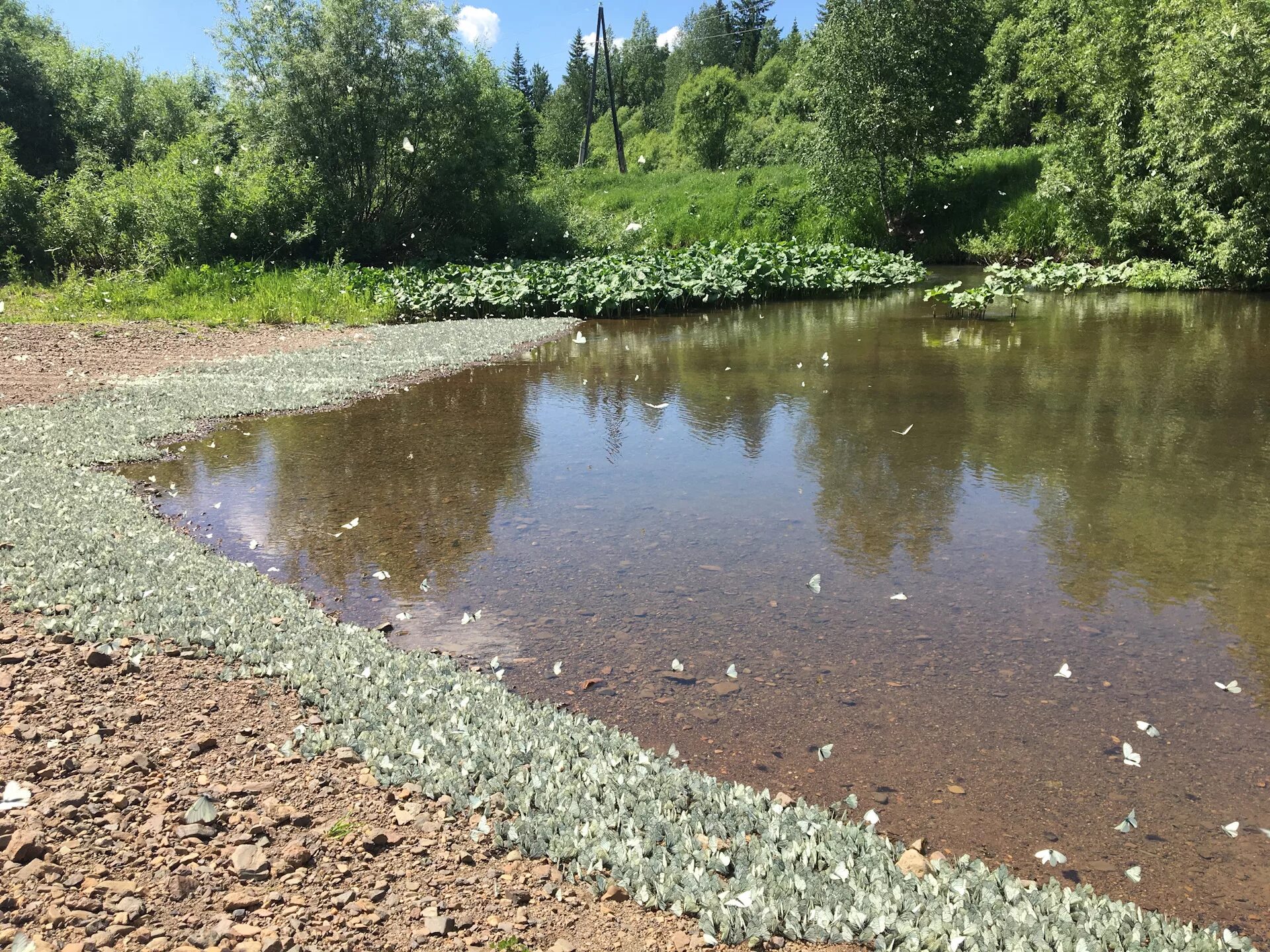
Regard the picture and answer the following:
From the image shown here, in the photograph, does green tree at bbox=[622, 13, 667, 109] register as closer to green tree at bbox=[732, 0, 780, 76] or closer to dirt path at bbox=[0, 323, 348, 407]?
green tree at bbox=[732, 0, 780, 76]

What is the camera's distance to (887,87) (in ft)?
95.4

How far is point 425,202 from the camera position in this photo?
26016mm

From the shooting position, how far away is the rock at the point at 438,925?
238 cm

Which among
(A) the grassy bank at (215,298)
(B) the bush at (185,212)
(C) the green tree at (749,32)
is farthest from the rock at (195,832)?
(C) the green tree at (749,32)

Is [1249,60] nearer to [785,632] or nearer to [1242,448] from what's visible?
[1242,448]

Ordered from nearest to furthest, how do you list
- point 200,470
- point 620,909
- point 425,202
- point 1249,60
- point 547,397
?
point 620,909, point 200,470, point 547,397, point 1249,60, point 425,202

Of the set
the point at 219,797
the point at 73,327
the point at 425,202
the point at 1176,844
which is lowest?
the point at 1176,844

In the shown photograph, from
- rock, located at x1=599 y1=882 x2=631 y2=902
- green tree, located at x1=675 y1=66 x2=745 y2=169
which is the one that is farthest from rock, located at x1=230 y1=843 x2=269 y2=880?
green tree, located at x1=675 y1=66 x2=745 y2=169

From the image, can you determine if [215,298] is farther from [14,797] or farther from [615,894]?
[615,894]

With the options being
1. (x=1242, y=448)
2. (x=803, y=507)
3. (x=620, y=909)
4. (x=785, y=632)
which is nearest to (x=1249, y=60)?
(x=1242, y=448)

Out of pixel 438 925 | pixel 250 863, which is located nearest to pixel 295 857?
pixel 250 863

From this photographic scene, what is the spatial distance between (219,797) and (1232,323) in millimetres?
17732

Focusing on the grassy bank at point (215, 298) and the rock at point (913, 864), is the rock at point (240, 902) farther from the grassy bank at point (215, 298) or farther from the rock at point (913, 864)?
the grassy bank at point (215, 298)

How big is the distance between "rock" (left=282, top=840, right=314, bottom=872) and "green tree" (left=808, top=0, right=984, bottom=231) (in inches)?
1188
